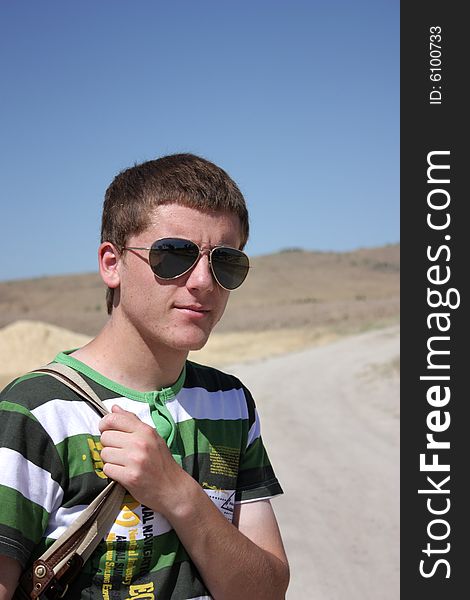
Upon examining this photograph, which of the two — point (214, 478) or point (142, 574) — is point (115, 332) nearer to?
point (214, 478)

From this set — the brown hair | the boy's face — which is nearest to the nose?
the boy's face

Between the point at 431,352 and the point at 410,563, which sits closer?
the point at 410,563

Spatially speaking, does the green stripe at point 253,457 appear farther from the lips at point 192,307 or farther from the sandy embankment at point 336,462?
the sandy embankment at point 336,462

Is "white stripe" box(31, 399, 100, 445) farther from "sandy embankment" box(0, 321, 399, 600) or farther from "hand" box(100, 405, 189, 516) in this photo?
"sandy embankment" box(0, 321, 399, 600)

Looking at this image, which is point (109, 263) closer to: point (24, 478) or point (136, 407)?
point (136, 407)

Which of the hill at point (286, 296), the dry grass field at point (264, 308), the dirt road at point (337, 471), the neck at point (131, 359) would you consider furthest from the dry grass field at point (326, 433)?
the neck at point (131, 359)

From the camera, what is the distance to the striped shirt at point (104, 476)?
1636mm

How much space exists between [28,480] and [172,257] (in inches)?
24.8

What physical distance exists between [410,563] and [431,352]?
2.06 m

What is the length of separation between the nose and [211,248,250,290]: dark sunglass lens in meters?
0.02

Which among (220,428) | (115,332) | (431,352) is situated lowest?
(220,428)

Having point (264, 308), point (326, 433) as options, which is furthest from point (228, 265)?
point (264, 308)

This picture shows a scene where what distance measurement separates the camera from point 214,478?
6.48ft

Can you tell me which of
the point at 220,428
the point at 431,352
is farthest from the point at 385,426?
the point at 220,428
